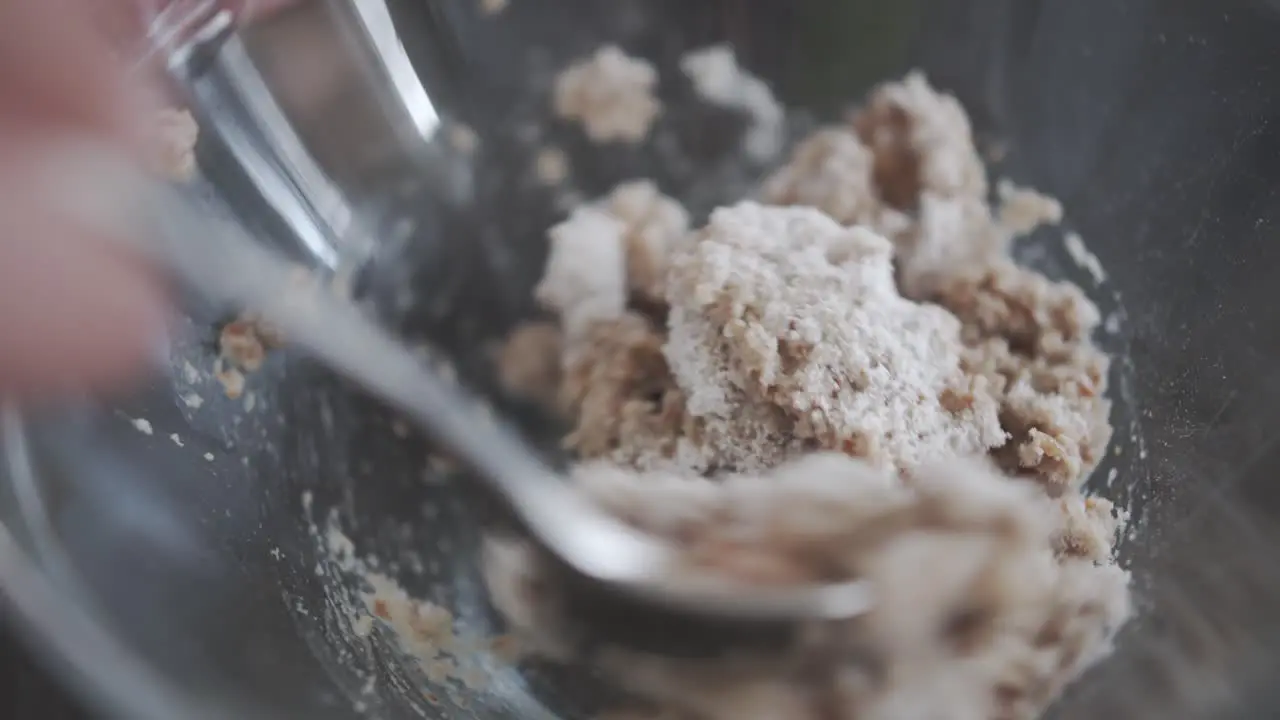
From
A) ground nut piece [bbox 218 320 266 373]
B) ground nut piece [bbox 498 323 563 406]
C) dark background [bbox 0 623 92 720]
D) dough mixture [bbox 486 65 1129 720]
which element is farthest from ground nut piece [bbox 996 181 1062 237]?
dark background [bbox 0 623 92 720]

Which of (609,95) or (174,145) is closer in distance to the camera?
(174,145)

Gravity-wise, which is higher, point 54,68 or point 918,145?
point 918,145

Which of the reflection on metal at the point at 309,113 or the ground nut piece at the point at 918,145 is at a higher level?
the ground nut piece at the point at 918,145

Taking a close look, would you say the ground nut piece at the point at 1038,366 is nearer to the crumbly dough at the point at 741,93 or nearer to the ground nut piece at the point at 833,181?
the ground nut piece at the point at 833,181

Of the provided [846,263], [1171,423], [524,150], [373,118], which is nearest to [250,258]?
[373,118]

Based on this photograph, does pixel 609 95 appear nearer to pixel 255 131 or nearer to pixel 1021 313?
pixel 255 131

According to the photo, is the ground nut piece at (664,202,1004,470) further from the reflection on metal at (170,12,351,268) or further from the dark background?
the dark background

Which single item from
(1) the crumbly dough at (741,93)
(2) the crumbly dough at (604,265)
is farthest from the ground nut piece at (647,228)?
(1) the crumbly dough at (741,93)

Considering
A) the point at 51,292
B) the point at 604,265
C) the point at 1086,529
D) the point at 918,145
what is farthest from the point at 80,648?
A: the point at 918,145
